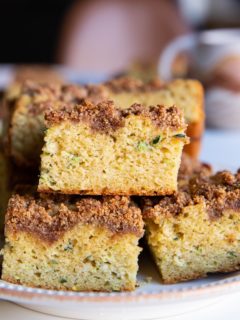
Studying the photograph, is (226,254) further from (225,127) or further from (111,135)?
(225,127)

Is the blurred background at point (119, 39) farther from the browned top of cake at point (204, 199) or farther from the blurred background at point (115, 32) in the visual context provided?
the browned top of cake at point (204, 199)

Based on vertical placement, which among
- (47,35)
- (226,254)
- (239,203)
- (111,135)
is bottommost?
(226,254)

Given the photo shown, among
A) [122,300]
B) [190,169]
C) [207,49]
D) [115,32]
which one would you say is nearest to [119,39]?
[115,32]

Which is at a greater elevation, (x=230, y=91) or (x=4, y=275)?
(x=230, y=91)

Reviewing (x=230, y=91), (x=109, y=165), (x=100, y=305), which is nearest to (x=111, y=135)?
(x=109, y=165)

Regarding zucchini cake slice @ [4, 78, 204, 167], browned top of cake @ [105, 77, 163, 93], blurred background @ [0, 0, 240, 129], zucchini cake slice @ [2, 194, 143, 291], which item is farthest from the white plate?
blurred background @ [0, 0, 240, 129]

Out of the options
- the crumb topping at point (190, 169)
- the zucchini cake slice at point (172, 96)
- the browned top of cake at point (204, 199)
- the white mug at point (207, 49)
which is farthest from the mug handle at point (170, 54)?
the browned top of cake at point (204, 199)

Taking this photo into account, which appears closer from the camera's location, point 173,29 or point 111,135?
point 111,135
